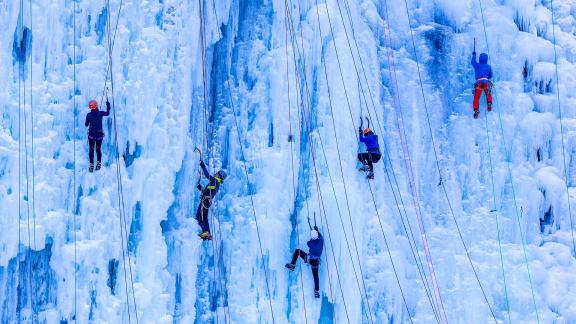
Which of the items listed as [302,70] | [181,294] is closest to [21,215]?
[181,294]

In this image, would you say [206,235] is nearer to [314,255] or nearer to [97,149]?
[314,255]

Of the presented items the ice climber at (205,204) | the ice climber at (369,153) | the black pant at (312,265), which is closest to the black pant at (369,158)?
the ice climber at (369,153)

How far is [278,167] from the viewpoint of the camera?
1072 centimetres

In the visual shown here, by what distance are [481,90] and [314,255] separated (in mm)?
3147

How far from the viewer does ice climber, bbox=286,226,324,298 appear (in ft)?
33.2

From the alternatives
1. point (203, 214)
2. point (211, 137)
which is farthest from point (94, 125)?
point (203, 214)

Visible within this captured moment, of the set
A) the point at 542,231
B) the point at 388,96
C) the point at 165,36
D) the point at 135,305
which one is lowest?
the point at 135,305

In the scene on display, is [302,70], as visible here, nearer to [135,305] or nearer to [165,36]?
[165,36]

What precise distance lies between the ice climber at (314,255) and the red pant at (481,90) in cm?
279

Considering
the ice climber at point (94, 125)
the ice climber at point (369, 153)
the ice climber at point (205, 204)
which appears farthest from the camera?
the ice climber at point (369, 153)

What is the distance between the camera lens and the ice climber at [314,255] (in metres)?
10.1

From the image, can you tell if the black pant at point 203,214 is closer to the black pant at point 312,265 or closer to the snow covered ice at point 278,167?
the snow covered ice at point 278,167

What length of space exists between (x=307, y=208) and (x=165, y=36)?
289cm

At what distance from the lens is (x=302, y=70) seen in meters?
11.0
